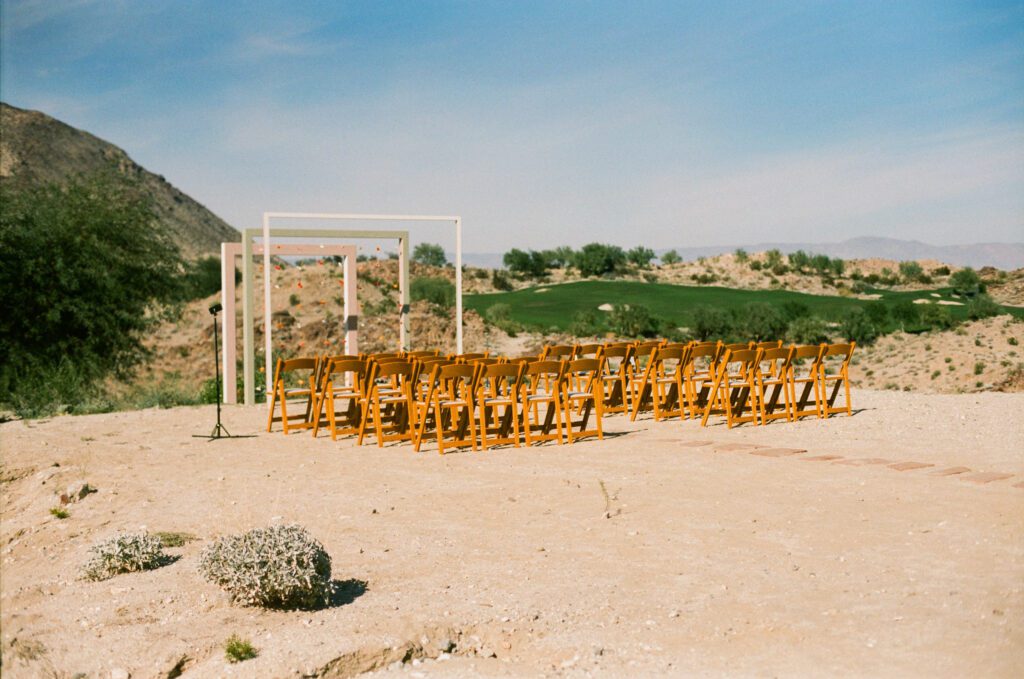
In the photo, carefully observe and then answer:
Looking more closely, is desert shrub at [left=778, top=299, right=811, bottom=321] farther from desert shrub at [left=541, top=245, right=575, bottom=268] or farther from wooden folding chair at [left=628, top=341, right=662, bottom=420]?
desert shrub at [left=541, top=245, right=575, bottom=268]

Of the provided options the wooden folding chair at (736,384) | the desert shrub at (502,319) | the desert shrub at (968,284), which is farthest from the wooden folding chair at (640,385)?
the desert shrub at (968,284)

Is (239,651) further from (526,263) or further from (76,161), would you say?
(76,161)

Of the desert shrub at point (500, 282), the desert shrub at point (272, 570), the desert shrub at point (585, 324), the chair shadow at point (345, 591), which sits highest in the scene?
the desert shrub at point (500, 282)

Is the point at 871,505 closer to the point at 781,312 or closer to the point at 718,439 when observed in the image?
the point at 718,439

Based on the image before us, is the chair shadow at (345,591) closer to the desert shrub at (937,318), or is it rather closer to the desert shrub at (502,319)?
the desert shrub at (937,318)

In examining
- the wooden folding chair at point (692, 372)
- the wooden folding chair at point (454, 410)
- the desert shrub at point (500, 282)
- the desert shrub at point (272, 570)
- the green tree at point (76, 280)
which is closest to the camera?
the desert shrub at point (272, 570)

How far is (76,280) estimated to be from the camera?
52.6 ft

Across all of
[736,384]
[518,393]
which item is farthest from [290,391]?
[736,384]

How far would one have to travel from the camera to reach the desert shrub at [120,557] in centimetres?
508

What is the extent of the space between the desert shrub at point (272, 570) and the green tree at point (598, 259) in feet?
180

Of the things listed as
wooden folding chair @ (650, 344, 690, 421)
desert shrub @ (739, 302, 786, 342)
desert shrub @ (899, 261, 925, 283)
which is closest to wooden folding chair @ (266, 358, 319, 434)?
wooden folding chair @ (650, 344, 690, 421)

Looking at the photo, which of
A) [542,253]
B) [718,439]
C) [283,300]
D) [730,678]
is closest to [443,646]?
[730,678]

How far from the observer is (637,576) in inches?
189

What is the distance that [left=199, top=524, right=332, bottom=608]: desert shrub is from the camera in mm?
4285
